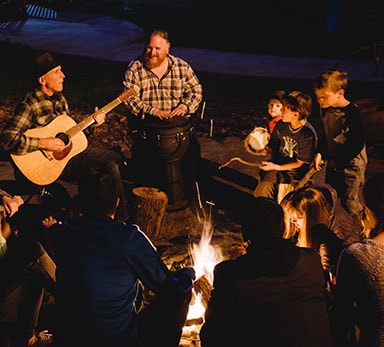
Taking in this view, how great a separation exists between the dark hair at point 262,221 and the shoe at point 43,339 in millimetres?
1988

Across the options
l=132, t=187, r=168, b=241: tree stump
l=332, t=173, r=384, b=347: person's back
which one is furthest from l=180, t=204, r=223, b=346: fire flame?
l=332, t=173, r=384, b=347: person's back

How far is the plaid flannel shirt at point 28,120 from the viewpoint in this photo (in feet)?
17.6

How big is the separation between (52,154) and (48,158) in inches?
2.4

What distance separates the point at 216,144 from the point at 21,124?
3406 millimetres

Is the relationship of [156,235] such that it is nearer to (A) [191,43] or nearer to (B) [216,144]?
(B) [216,144]

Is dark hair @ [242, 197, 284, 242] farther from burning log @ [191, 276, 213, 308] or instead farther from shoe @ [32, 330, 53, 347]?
shoe @ [32, 330, 53, 347]

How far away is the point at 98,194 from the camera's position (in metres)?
3.25

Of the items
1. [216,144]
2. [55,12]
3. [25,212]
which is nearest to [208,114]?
[216,144]

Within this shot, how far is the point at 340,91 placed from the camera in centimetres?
497

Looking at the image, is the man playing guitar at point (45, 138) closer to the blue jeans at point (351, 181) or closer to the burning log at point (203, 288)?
the burning log at point (203, 288)

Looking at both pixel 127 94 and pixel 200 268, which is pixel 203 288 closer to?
pixel 200 268

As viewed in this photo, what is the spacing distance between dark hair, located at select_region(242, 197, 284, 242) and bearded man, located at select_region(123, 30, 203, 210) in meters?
3.05

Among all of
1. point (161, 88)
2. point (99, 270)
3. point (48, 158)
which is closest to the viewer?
point (99, 270)

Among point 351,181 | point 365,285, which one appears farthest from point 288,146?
point 365,285
